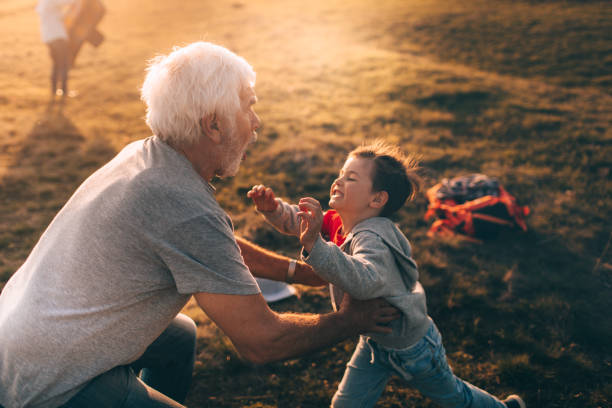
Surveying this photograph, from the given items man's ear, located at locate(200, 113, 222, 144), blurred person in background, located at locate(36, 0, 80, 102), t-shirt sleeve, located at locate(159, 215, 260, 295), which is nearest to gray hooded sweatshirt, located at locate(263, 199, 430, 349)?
t-shirt sleeve, located at locate(159, 215, 260, 295)

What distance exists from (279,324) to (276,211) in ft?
2.77

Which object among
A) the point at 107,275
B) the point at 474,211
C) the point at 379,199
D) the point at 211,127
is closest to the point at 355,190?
the point at 379,199

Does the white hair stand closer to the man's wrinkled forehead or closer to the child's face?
the man's wrinkled forehead

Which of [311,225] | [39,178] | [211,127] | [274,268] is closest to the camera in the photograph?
[311,225]

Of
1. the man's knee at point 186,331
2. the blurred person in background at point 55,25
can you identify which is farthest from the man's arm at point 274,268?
the blurred person in background at point 55,25

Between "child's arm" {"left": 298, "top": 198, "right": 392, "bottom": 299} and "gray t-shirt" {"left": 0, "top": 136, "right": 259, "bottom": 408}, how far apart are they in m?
0.33

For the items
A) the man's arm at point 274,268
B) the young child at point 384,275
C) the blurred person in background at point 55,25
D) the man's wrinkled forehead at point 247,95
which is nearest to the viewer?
the man's wrinkled forehead at point 247,95

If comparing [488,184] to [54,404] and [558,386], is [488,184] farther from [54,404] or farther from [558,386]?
[54,404]

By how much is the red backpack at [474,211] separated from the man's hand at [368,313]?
323cm

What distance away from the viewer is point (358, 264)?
7.67 feet

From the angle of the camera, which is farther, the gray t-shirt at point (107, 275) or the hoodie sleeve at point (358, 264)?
the hoodie sleeve at point (358, 264)

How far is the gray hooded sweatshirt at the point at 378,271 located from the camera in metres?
2.23

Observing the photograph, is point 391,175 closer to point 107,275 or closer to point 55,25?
point 107,275

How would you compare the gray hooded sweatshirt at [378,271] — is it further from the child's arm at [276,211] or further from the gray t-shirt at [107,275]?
the gray t-shirt at [107,275]
